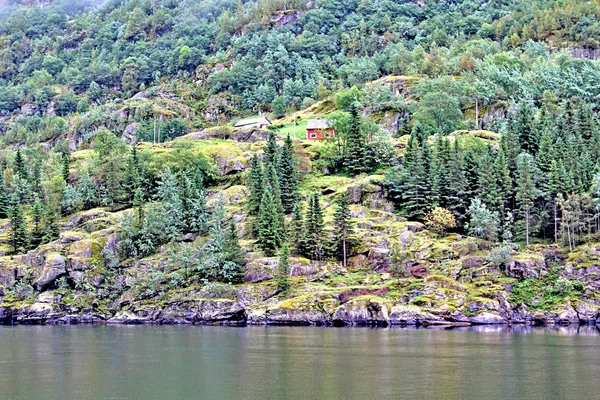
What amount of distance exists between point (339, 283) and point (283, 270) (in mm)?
9591

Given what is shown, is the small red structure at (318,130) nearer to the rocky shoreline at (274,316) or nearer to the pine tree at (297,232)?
the pine tree at (297,232)

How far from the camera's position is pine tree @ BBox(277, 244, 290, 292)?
12350cm

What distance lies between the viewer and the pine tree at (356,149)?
161750 millimetres

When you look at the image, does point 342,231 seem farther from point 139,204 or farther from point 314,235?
point 139,204

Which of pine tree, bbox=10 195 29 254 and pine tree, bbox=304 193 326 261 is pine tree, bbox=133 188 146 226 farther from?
pine tree, bbox=304 193 326 261

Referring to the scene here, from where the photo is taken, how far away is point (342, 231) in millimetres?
132875

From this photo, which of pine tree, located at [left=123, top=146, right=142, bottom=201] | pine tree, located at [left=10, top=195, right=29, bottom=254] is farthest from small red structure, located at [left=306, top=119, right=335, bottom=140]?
pine tree, located at [left=10, top=195, right=29, bottom=254]

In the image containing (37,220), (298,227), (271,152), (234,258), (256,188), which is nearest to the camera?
(234,258)

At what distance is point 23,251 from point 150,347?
224ft

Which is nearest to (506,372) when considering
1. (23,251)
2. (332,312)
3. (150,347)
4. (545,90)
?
(150,347)

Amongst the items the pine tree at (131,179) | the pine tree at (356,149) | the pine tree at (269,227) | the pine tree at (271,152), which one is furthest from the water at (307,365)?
the pine tree at (271,152)

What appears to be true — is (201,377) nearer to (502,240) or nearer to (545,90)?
(502,240)

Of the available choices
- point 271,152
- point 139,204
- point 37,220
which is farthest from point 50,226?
point 271,152

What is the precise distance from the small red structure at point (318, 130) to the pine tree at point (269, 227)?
1802 inches
